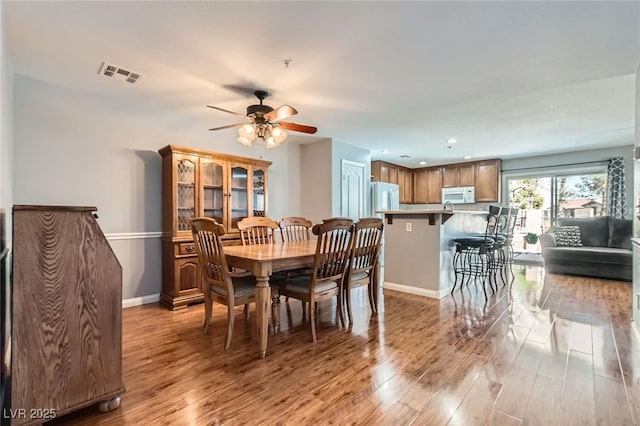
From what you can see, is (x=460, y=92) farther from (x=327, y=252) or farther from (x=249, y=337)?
(x=249, y=337)

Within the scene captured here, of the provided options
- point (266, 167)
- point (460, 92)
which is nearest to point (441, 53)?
point (460, 92)

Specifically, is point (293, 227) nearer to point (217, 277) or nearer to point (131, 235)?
point (217, 277)

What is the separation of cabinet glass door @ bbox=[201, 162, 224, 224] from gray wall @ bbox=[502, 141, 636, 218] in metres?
5.94

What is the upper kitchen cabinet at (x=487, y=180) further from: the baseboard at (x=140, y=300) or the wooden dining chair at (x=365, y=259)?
the baseboard at (x=140, y=300)

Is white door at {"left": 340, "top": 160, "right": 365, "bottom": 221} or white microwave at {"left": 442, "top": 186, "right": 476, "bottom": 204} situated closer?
white door at {"left": 340, "top": 160, "right": 365, "bottom": 221}

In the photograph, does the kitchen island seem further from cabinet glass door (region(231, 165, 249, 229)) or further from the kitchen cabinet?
the kitchen cabinet

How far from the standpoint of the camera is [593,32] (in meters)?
2.09

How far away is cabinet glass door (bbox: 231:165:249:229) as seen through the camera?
4035 mm

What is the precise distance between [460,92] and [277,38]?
197 centimetres

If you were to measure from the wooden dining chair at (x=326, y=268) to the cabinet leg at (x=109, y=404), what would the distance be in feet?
4.20

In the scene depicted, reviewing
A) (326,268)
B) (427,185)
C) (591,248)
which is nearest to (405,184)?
(427,185)

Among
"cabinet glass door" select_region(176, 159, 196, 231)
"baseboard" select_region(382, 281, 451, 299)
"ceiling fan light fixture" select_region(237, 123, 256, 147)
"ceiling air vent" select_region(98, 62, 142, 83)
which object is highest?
"ceiling air vent" select_region(98, 62, 142, 83)

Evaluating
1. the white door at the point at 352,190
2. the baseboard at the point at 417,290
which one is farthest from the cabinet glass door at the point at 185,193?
the baseboard at the point at 417,290

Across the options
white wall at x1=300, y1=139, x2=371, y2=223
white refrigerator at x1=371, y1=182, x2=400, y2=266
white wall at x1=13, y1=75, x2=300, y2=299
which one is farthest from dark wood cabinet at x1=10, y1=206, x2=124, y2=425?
white refrigerator at x1=371, y1=182, x2=400, y2=266
